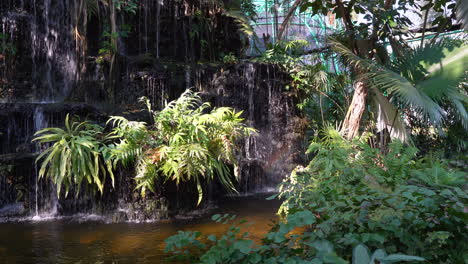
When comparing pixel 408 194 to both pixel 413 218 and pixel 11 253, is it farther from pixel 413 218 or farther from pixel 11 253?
pixel 11 253

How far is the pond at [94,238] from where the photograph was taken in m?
3.95

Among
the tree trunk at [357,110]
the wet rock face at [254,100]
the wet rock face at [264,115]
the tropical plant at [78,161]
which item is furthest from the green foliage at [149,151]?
the wet rock face at [264,115]

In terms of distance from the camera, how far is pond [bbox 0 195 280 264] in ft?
13.0

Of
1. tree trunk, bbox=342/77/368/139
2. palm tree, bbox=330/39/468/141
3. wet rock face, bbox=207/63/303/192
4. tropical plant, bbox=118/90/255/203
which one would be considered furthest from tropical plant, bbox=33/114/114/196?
palm tree, bbox=330/39/468/141

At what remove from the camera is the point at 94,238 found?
4637 mm

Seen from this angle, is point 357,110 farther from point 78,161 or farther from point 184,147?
point 78,161

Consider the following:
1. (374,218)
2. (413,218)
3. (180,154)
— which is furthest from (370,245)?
(180,154)

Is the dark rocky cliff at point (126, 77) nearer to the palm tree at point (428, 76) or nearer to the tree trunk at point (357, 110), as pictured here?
the tree trunk at point (357, 110)

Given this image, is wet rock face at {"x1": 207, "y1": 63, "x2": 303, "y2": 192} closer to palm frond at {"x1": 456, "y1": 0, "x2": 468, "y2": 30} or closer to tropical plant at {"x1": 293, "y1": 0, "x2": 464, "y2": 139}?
tropical plant at {"x1": 293, "y1": 0, "x2": 464, "y2": 139}

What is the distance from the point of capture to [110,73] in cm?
827

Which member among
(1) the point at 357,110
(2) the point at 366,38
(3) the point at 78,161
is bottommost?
(3) the point at 78,161

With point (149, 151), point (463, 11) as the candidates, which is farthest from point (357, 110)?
point (149, 151)

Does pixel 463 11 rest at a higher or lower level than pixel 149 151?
higher

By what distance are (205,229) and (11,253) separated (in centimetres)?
218
